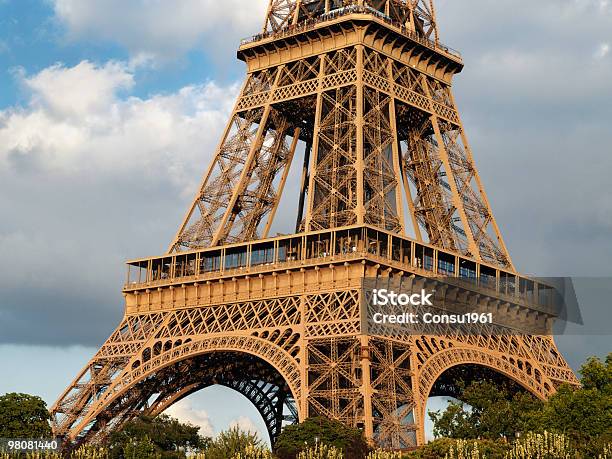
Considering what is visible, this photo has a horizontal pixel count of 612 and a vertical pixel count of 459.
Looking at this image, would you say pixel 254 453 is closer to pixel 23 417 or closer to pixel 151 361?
pixel 151 361

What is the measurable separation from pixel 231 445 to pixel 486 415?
16393mm

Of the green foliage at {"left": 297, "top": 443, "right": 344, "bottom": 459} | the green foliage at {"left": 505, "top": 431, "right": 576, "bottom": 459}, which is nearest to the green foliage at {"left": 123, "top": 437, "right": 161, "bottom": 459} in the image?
the green foliage at {"left": 297, "top": 443, "right": 344, "bottom": 459}

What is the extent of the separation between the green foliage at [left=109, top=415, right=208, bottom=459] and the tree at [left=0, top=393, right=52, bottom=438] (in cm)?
382

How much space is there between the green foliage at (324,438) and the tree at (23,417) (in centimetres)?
1379

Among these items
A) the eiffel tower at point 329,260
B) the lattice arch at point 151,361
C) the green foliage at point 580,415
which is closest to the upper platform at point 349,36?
the eiffel tower at point 329,260

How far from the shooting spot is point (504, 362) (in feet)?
248

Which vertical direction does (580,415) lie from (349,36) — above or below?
below

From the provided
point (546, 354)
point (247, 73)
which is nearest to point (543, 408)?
point (546, 354)

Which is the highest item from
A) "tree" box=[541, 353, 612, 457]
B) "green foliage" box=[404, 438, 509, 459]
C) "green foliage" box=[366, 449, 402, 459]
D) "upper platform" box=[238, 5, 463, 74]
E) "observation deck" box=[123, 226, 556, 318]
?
"upper platform" box=[238, 5, 463, 74]

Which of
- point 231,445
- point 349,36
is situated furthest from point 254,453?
point 349,36

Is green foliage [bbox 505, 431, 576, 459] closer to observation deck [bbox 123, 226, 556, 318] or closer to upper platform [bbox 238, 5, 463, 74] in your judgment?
observation deck [bbox 123, 226, 556, 318]

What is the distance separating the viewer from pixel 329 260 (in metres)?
69.6

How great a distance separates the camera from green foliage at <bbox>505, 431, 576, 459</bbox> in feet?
196

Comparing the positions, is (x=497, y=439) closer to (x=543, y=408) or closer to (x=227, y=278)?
(x=543, y=408)
